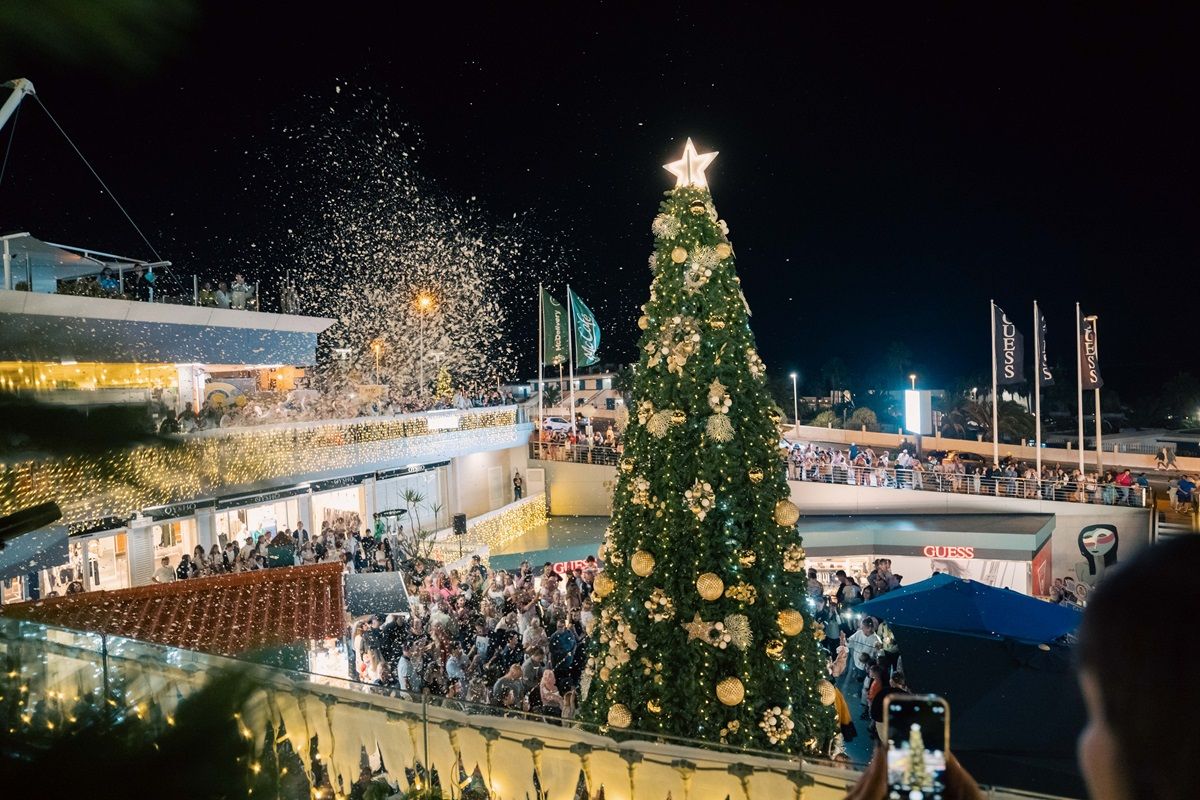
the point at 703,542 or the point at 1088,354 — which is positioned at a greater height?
the point at 1088,354

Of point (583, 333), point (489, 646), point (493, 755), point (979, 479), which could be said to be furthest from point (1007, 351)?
point (493, 755)

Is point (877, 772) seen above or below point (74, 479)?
below

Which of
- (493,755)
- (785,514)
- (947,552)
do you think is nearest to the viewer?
(493,755)

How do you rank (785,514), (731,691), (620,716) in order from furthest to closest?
(785,514), (620,716), (731,691)

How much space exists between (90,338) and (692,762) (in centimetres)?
392

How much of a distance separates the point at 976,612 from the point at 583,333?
19.7 m

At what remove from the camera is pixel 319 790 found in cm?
466

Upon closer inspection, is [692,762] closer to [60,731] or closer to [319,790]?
[319,790]

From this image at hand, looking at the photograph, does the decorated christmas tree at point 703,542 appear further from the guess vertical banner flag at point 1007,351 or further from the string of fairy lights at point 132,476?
the guess vertical banner flag at point 1007,351

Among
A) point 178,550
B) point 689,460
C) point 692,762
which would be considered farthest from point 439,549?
point 692,762

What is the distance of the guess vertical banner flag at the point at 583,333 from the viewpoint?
86.2 ft

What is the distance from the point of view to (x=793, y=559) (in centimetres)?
698

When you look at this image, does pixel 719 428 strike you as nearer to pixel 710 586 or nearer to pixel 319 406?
pixel 710 586

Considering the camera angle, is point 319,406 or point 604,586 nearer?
point 604,586
